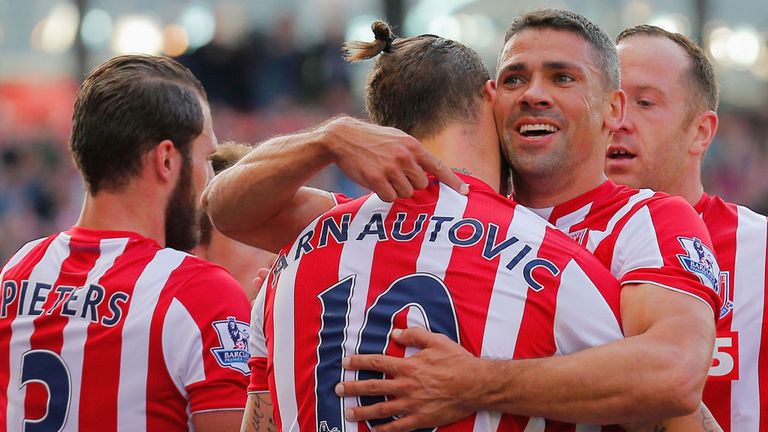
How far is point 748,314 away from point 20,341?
91.0 inches

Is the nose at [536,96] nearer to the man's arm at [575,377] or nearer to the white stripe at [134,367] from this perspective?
the man's arm at [575,377]

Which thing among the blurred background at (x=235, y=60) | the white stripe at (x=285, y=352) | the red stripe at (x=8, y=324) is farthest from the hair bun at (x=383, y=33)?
the blurred background at (x=235, y=60)

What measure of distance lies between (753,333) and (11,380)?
2.35m

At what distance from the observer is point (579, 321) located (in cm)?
259

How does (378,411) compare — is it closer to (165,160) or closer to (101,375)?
(101,375)

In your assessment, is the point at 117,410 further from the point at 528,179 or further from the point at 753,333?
the point at 753,333

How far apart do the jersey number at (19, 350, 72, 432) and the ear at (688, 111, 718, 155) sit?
2348 mm

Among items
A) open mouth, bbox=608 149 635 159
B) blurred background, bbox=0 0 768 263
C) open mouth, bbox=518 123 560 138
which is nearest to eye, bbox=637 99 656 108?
open mouth, bbox=608 149 635 159

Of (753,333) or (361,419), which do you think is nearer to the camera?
(361,419)

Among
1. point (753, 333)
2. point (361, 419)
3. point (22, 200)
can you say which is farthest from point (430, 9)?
point (361, 419)

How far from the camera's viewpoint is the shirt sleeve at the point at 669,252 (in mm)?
2670

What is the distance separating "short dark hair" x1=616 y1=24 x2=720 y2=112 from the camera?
4.09 m

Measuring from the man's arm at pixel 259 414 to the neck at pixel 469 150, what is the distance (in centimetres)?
81

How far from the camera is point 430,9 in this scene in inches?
449
